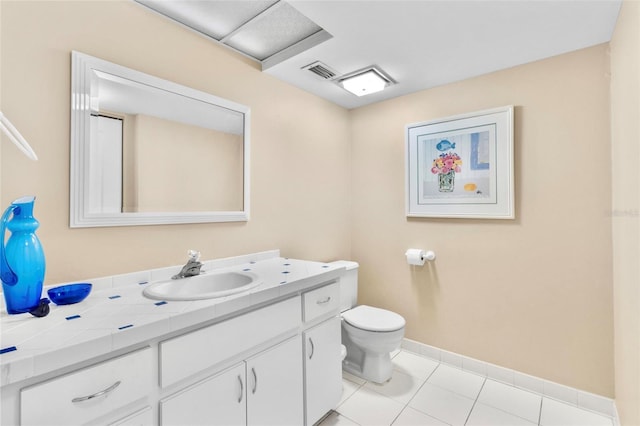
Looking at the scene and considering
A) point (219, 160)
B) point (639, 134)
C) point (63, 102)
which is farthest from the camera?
point (219, 160)

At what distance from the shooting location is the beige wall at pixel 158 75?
119 centimetres

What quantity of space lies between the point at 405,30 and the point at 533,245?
5.12 ft

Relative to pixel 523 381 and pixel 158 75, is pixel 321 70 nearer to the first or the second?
pixel 158 75

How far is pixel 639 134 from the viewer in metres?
1.13

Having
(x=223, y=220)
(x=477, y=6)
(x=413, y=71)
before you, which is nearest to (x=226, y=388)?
(x=223, y=220)

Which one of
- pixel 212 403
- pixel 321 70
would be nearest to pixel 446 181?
pixel 321 70

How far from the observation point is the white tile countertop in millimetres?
760

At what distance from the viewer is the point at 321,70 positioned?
2078 mm

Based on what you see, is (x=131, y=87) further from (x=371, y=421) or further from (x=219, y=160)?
(x=371, y=421)

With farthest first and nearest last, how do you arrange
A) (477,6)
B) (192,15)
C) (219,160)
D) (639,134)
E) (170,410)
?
(219,160) → (192,15) → (477,6) → (639,134) → (170,410)

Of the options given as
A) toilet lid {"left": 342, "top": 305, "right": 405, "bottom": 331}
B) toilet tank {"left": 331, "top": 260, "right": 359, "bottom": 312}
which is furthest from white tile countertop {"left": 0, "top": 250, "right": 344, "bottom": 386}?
toilet tank {"left": 331, "top": 260, "right": 359, "bottom": 312}

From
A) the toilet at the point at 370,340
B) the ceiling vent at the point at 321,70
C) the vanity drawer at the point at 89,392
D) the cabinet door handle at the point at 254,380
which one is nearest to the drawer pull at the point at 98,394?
the vanity drawer at the point at 89,392

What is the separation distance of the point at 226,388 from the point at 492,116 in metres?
2.25

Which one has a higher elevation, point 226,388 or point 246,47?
point 246,47
